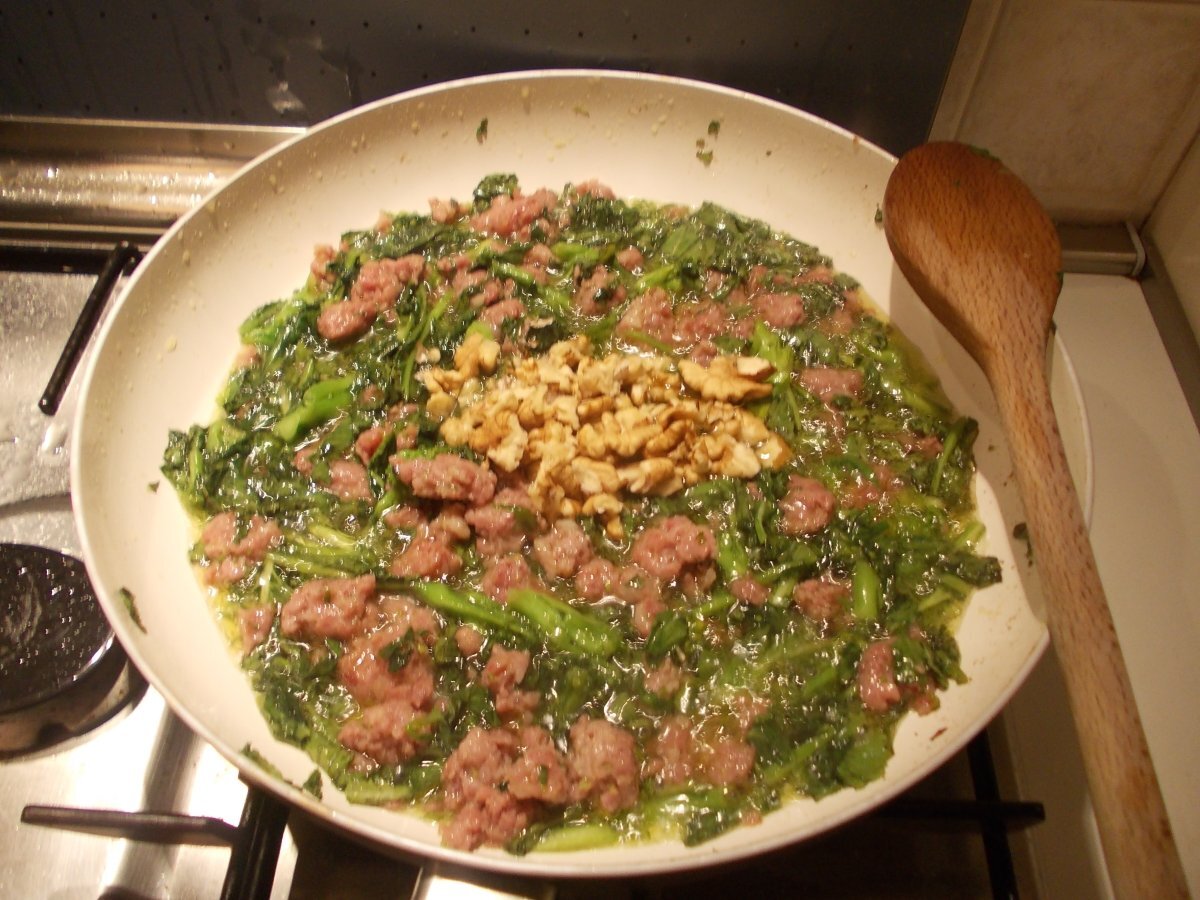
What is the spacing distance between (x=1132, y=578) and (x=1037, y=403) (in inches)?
31.7

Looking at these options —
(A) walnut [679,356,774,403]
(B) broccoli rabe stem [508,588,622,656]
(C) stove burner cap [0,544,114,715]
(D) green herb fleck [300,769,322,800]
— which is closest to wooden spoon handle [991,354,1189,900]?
(A) walnut [679,356,774,403]

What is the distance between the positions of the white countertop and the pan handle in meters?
1.19

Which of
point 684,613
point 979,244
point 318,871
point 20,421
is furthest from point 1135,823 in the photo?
point 20,421

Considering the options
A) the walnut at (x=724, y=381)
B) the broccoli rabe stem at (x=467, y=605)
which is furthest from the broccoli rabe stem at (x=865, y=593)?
the broccoli rabe stem at (x=467, y=605)

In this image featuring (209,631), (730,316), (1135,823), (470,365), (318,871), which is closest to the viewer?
(1135,823)

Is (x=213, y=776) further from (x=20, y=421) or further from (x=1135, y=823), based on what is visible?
(x=1135, y=823)

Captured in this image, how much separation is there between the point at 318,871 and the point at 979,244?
2259 millimetres

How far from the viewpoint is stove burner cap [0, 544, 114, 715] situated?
74.4 inches

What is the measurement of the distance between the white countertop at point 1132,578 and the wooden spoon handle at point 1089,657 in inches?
25.0

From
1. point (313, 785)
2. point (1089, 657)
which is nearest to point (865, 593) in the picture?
point (1089, 657)

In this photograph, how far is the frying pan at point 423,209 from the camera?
5.49 ft

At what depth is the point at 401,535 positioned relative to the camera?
210 centimetres

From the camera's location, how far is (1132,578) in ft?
7.21

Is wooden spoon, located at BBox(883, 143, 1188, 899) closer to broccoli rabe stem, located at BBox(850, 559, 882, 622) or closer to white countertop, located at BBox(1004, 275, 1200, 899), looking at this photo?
broccoli rabe stem, located at BBox(850, 559, 882, 622)
